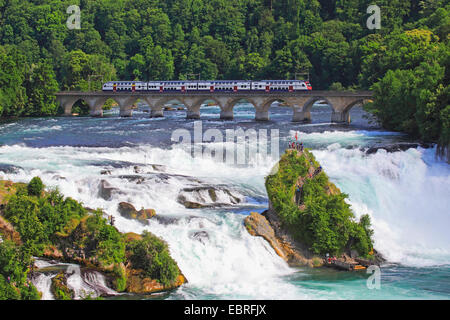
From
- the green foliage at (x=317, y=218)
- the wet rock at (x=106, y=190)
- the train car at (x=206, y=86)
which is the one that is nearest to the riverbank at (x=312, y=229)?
the green foliage at (x=317, y=218)

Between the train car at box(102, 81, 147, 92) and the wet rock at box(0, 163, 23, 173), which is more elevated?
the train car at box(102, 81, 147, 92)

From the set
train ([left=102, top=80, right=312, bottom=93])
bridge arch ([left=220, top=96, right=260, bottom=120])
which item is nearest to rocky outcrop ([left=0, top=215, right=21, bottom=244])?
bridge arch ([left=220, top=96, right=260, bottom=120])

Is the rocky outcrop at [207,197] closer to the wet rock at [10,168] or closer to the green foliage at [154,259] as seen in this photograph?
the green foliage at [154,259]

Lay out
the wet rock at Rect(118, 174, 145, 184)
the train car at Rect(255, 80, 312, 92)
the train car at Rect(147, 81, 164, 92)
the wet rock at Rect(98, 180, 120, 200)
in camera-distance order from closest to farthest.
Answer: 1. the wet rock at Rect(98, 180, 120, 200)
2. the wet rock at Rect(118, 174, 145, 184)
3. the train car at Rect(255, 80, 312, 92)
4. the train car at Rect(147, 81, 164, 92)

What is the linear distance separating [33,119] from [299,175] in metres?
70.9

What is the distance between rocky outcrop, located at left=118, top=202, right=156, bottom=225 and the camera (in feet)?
145

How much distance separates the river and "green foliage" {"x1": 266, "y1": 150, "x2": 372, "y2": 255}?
210 cm

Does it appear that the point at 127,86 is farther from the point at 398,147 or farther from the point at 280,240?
the point at 280,240

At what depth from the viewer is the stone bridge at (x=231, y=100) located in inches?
4016

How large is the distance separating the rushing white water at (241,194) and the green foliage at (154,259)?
113cm

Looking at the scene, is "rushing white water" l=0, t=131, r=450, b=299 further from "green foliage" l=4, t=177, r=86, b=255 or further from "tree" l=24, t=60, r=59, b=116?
"tree" l=24, t=60, r=59, b=116

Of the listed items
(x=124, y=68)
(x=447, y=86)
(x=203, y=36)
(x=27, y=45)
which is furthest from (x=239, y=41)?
(x=447, y=86)

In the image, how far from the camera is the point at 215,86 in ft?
381

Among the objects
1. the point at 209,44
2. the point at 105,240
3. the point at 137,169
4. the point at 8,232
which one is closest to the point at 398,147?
the point at 137,169
